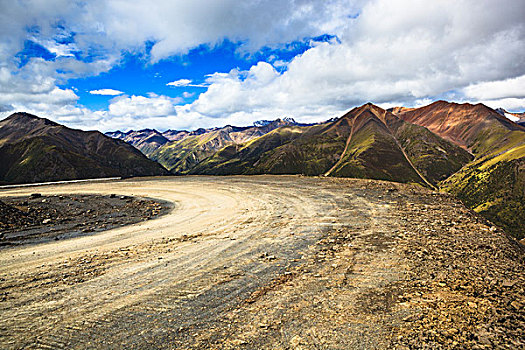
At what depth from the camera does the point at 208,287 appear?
6.76m

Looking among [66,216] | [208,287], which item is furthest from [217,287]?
[66,216]

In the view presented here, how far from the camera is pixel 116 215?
16188mm

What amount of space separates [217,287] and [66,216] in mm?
14152

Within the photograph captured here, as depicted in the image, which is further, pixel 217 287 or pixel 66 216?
pixel 66 216

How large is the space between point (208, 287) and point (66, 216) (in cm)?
1396

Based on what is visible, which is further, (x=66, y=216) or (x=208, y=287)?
(x=66, y=216)

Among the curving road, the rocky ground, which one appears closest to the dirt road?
the curving road

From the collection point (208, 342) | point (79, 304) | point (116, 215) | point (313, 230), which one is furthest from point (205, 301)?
point (116, 215)

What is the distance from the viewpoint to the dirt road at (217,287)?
16.1 feet

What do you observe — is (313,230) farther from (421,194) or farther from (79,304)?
(421,194)

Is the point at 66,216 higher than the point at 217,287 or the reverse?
higher

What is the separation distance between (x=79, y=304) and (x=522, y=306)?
32.1 feet

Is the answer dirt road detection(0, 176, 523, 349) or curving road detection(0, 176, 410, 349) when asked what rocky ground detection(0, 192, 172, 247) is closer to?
curving road detection(0, 176, 410, 349)

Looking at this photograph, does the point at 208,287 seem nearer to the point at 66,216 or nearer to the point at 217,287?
the point at 217,287
